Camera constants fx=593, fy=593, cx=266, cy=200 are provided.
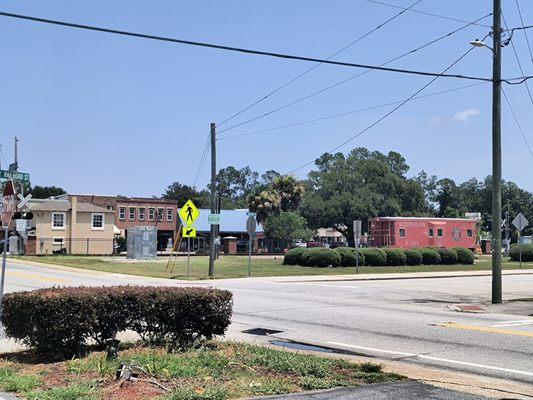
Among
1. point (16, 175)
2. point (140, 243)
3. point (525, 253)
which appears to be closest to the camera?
point (16, 175)

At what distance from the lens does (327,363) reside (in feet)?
27.0

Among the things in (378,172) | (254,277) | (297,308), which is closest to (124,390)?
(297,308)

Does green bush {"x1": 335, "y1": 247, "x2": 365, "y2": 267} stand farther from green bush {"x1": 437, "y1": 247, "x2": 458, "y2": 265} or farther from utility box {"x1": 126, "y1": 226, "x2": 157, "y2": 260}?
utility box {"x1": 126, "y1": 226, "x2": 157, "y2": 260}

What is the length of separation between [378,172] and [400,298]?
82.3 m

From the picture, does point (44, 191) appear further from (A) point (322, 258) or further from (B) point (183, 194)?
(A) point (322, 258)

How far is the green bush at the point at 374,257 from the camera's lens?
40.5 m

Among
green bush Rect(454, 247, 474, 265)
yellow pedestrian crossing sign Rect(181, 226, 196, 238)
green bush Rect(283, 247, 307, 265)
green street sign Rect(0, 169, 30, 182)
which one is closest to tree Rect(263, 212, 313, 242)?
green bush Rect(454, 247, 474, 265)

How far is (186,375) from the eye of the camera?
7070mm

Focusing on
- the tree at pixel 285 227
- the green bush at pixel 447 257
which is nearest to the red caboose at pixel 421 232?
the green bush at pixel 447 257

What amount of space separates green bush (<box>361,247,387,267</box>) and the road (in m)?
16.2

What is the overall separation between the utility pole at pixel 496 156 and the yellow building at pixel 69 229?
50509 millimetres

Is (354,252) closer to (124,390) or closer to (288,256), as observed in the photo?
(288,256)

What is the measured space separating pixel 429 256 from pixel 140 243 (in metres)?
24.0

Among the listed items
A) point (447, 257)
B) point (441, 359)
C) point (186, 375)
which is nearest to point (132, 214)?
point (447, 257)
